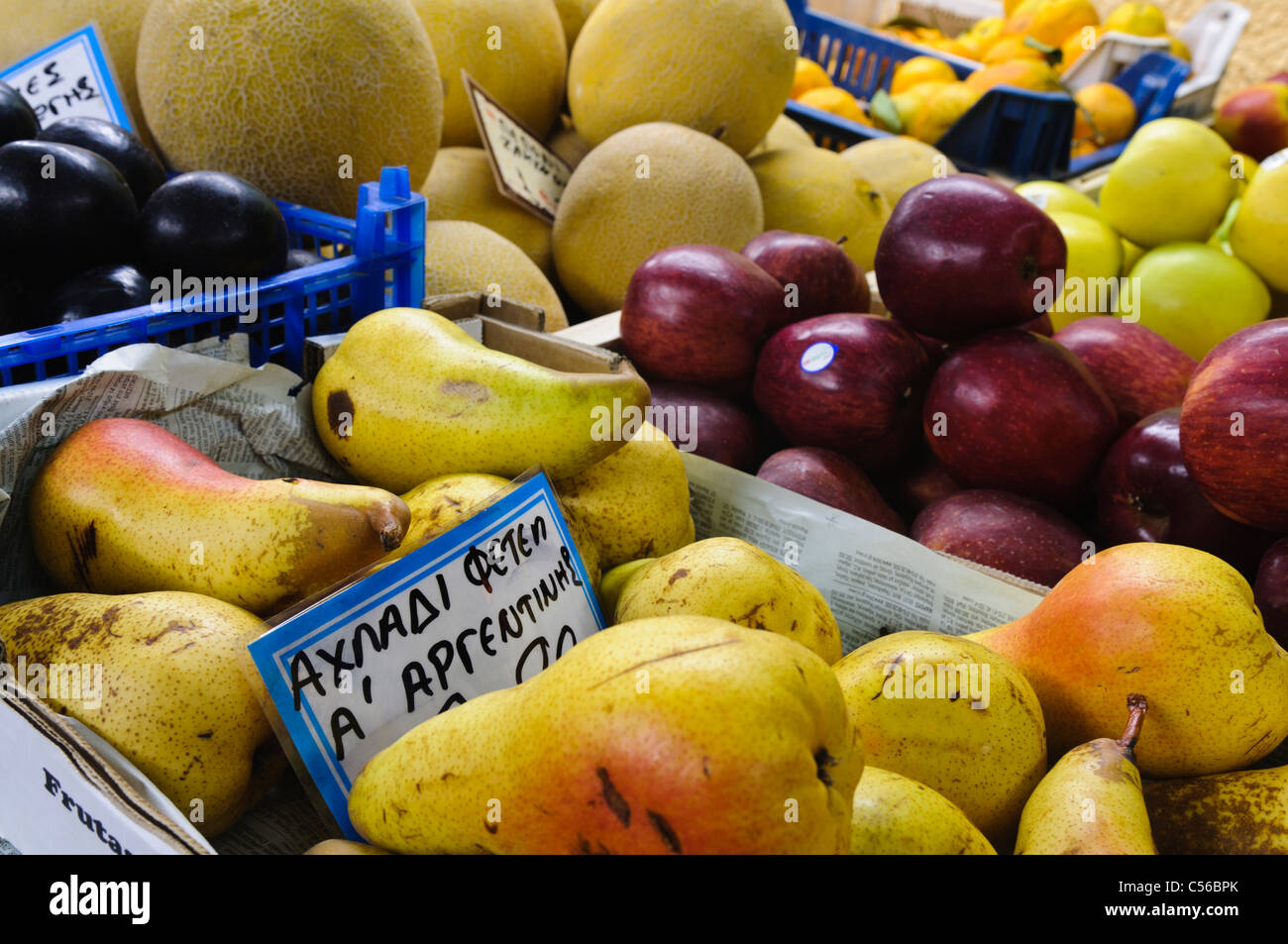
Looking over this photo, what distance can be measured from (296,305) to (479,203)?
938 millimetres

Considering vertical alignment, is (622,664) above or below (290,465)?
above

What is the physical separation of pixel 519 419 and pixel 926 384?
0.67 metres

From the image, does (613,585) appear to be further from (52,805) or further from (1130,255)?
(1130,255)

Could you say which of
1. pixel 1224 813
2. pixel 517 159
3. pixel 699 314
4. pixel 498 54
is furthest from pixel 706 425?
pixel 498 54

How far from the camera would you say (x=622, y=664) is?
0.57 meters

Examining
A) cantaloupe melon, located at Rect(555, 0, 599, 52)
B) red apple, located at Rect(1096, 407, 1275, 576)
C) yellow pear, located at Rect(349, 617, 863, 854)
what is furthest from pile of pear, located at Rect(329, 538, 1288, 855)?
cantaloupe melon, located at Rect(555, 0, 599, 52)

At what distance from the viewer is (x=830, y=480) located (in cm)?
131

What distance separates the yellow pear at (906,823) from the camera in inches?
26.2

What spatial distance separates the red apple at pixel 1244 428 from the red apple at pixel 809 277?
60 cm

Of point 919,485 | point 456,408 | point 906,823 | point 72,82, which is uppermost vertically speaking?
point 72,82

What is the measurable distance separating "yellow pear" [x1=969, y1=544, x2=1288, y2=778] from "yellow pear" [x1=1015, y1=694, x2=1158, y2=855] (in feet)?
0.22

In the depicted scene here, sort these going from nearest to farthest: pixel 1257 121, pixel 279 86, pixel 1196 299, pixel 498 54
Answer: pixel 279 86 < pixel 1196 299 < pixel 498 54 < pixel 1257 121
